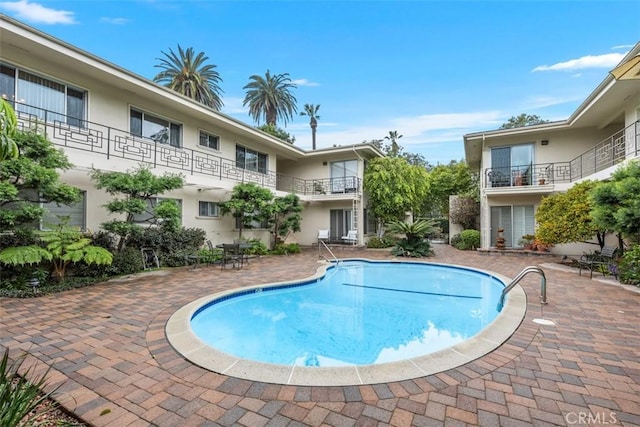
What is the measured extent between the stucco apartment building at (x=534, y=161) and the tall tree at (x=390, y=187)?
12.5 feet

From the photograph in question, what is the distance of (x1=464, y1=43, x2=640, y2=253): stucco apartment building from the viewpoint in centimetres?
1315

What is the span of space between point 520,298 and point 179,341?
6.52 metres

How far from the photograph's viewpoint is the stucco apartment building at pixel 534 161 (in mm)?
13148

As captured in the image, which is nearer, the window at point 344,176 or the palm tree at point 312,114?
the window at point 344,176

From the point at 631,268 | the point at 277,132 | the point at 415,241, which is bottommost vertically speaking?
the point at 631,268

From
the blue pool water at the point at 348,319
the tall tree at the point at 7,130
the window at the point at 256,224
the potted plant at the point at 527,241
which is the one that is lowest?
the blue pool water at the point at 348,319

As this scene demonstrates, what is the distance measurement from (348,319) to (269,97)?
30036 millimetres

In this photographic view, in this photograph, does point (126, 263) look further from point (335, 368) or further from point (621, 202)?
point (621, 202)

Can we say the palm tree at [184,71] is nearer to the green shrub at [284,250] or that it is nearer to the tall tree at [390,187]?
the tall tree at [390,187]

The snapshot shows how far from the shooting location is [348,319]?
6410mm

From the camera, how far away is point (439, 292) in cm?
845

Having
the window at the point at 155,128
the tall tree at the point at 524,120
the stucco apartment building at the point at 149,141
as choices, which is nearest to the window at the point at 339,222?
the stucco apartment building at the point at 149,141

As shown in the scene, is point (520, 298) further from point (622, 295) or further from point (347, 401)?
point (347, 401)

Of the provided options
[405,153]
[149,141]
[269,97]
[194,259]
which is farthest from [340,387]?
[405,153]
